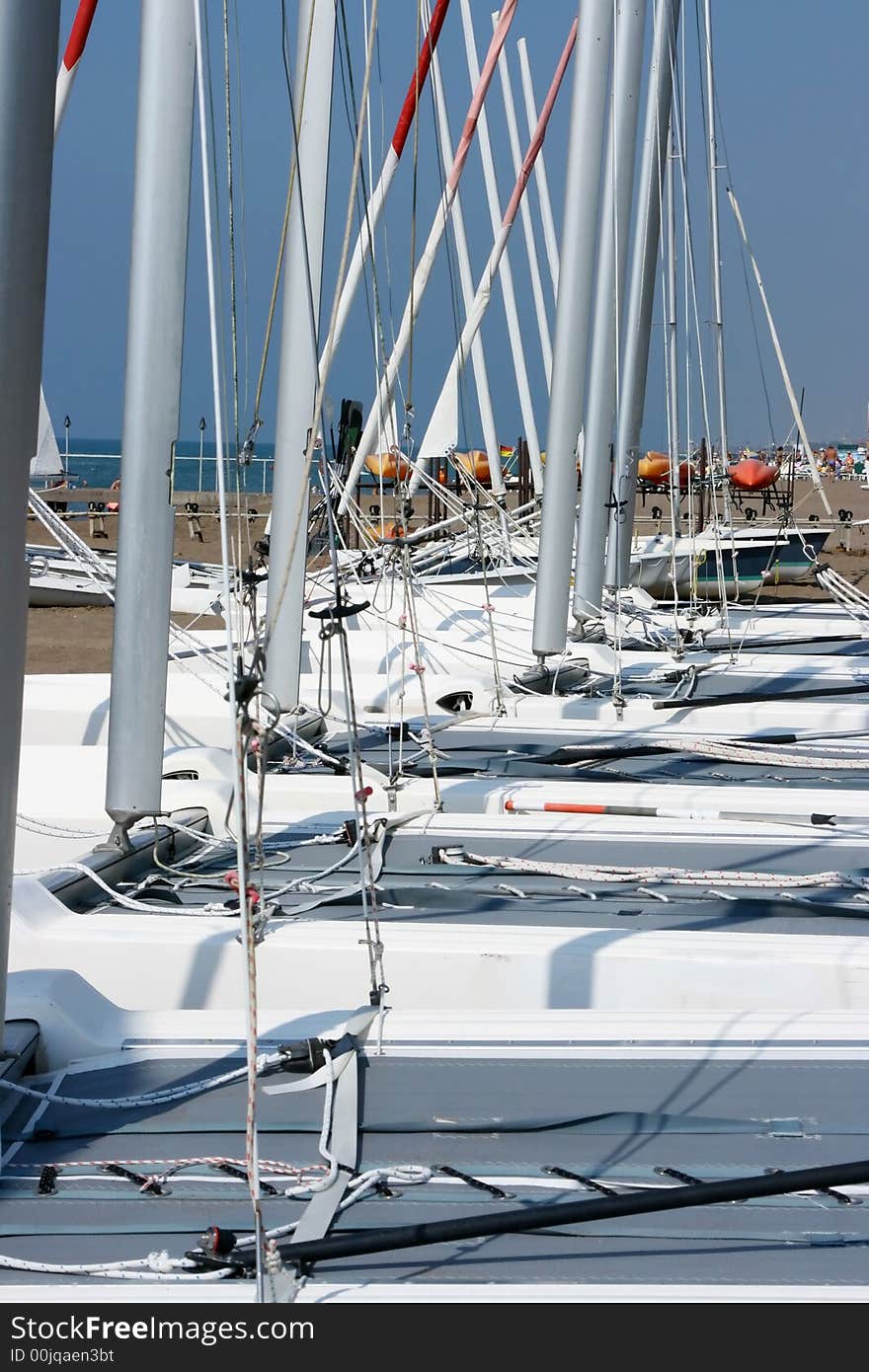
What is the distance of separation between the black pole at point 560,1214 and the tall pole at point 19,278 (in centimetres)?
103

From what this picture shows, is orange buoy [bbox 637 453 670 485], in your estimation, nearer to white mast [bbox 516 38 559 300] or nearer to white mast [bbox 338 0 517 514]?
white mast [bbox 516 38 559 300]

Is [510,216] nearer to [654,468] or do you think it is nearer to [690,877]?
[690,877]

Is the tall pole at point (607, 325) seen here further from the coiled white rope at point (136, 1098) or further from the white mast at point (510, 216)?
the coiled white rope at point (136, 1098)

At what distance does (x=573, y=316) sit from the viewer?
30.3 feet

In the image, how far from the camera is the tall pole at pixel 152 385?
195 inches

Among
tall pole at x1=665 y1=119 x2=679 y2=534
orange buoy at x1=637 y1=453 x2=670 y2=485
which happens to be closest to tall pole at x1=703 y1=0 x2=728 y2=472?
tall pole at x1=665 y1=119 x2=679 y2=534

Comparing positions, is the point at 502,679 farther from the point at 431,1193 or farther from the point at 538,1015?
the point at 431,1193

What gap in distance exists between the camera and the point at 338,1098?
3422 mm

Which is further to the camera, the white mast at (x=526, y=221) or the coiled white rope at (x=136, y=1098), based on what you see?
the white mast at (x=526, y=221)

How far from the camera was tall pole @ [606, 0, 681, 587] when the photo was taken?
43.7 feet

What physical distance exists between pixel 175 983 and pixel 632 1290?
236 centimetres

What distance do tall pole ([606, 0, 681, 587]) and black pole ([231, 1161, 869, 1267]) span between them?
406 inches

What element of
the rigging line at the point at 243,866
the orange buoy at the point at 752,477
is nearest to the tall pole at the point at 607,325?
the rigging line at the point at 243,866

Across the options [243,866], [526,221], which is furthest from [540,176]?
[243,866]
